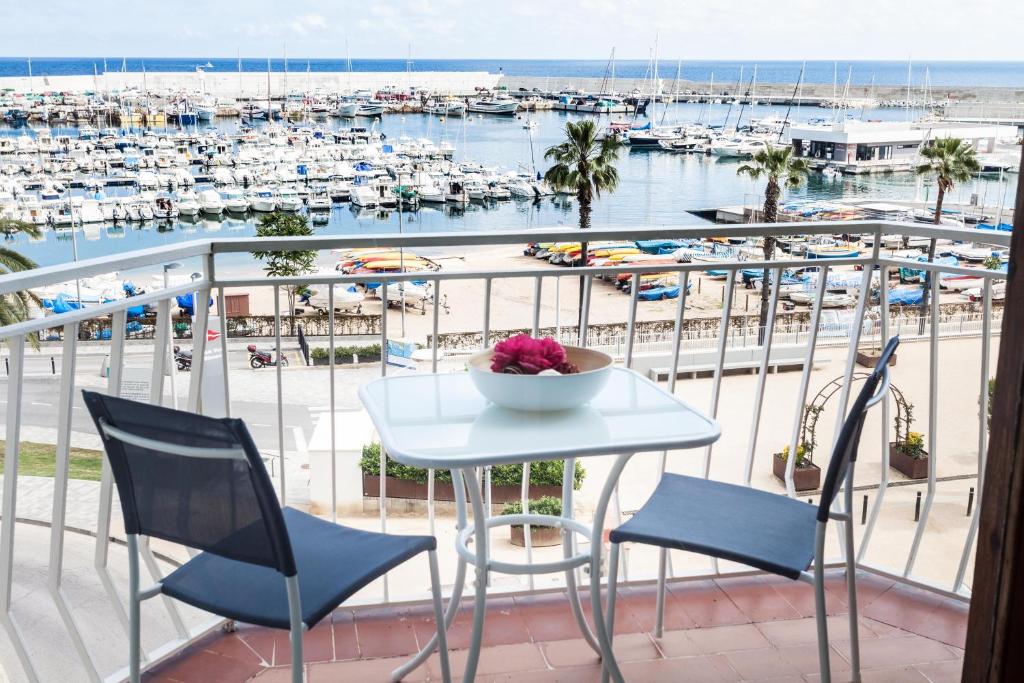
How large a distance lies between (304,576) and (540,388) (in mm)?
604

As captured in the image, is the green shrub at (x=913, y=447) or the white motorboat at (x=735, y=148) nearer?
the green shrub at (x=913, y=447)

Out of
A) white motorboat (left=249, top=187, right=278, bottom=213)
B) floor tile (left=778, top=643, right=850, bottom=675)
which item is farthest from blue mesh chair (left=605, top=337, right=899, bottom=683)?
white motorboat (left=249, top=187, right=278, bottom=213)

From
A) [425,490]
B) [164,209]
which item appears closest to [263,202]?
[164,209]

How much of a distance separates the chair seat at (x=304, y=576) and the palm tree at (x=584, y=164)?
24.7 meters

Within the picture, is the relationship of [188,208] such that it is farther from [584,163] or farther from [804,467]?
[804,467]

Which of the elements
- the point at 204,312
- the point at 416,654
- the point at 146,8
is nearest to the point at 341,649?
the point at 416,654

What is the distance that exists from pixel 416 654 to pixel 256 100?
215 feet

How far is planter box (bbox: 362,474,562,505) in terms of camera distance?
1493cm

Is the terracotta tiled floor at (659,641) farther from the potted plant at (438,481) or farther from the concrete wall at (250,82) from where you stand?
the concrete wall at (250,82)

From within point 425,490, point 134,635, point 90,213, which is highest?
point 134,635

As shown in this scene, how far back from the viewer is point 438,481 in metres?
16.0

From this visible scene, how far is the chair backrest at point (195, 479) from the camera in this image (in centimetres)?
153

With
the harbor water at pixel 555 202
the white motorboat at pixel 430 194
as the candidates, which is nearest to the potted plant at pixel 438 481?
the harbor water at pixel 555 202

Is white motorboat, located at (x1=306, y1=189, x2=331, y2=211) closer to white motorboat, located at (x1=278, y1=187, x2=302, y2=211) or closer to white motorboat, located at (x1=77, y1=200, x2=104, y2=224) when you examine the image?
white motorboat, located at (x1=278, y1=187, x2=302, y2=211)
